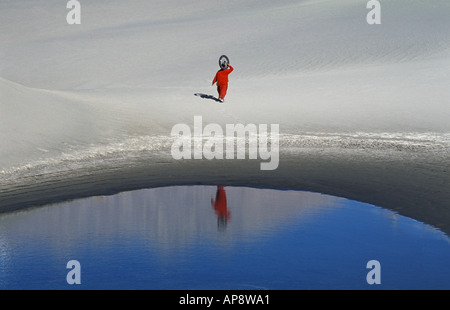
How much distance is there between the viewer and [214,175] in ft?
34.1

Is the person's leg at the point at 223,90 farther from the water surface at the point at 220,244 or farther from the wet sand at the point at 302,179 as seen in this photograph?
the water surface at the point at 220,244

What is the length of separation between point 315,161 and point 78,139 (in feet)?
14.8

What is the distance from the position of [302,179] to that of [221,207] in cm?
189

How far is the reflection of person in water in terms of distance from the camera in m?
7.89

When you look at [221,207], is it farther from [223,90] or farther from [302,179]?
[223,90]

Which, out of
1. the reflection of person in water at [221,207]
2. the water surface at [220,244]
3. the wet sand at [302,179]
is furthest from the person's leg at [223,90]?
the water surface at [220,244]

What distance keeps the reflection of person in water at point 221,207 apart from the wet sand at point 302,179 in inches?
20.9

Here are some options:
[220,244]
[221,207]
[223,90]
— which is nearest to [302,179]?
[221,207]

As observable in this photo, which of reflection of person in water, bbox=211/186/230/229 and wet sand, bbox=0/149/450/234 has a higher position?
wet sand, bbox=0/149/450/234

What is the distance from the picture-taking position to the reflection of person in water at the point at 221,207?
7.89 meters

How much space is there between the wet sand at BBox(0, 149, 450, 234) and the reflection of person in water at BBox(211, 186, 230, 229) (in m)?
0.53

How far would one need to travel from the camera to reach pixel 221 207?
854 centimetres

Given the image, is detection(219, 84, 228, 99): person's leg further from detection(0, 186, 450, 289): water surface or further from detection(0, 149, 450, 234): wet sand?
detection(0, 186, 450, 289): water surface

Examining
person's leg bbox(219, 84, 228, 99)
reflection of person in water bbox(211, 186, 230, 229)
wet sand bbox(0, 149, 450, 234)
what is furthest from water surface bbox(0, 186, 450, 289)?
person's leg bbox(219, 84, 228, 99)
